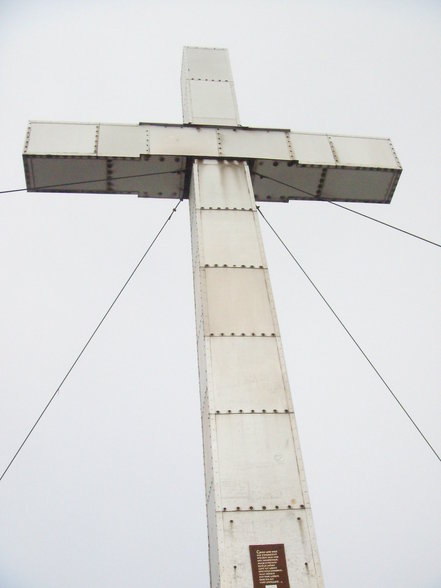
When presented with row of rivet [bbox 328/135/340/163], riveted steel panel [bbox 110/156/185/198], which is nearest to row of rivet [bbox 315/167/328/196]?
row of rivet [bbox 328/135/340/163]

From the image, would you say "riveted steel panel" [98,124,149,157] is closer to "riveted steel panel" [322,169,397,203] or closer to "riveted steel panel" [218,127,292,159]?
"riveted steel panel" [218,127,292,159]

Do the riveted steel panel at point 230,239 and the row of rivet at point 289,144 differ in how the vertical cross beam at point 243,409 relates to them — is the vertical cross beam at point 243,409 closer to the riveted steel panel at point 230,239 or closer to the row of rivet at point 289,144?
the riveted steel panel at point 230,239

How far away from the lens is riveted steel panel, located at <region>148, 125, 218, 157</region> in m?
9.27

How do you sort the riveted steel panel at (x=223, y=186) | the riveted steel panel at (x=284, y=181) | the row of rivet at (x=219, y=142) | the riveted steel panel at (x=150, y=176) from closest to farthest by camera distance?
the riveted steel panel at (x=223, y=186) < the riveted steel panel at (x=150, y=176) < the row of rivet at (x=219, y=142) < the riveted steel panel at (x=284, y=181)

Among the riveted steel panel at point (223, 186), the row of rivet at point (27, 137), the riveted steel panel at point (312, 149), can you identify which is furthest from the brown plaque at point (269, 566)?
the row of rivet at point (27, 137)

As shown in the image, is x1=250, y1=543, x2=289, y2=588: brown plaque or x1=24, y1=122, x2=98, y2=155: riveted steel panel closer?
x1=250, y1=543, x2=289, y2=588: brown plaque

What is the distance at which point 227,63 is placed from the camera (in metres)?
11.3

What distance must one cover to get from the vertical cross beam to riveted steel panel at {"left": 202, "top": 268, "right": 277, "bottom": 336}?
0.05 ft

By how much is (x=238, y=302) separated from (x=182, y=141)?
3.76 metres

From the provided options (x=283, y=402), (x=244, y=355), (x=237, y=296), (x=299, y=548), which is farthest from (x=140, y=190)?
(x=299, y=548)

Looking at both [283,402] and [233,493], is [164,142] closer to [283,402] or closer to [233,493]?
[283,402]

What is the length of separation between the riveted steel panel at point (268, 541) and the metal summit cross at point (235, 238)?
1 centimetres

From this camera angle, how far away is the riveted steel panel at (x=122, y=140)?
9117mm

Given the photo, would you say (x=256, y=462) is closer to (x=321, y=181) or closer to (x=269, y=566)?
(x=269, y=566)
